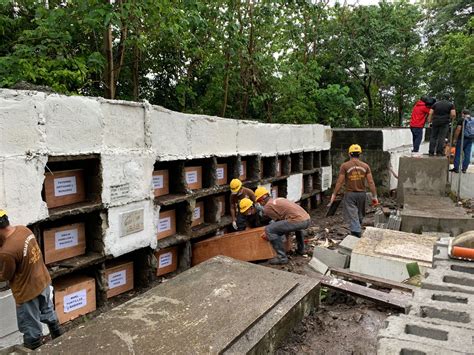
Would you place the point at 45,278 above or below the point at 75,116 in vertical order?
below

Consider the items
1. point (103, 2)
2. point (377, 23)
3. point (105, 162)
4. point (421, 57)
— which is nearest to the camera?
point (105, 162)

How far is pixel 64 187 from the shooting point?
4266 millimetres

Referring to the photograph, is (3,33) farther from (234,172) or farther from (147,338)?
(147,338)

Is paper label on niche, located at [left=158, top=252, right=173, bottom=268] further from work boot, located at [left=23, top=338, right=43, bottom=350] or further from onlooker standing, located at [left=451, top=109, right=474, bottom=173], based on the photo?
onlooker standing, located at [left=451, top=109, right=474, bottom=173]

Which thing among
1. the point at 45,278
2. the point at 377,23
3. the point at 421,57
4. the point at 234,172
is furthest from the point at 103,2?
the point at 421,57

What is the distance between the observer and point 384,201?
31.0 ft

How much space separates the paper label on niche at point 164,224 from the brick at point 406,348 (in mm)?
4374

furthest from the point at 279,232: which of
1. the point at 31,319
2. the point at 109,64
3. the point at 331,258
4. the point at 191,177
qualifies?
the point at 109,64

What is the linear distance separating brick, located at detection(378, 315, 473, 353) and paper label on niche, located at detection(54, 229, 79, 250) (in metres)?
3.62

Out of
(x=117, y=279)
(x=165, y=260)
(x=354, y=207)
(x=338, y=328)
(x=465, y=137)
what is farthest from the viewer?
(x=465, y=137)

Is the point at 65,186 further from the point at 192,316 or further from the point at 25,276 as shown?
the point at 192,316

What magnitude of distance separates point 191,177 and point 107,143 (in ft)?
6.35

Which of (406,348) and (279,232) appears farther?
(279,232)

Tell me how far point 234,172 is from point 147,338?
4510 millimetres
